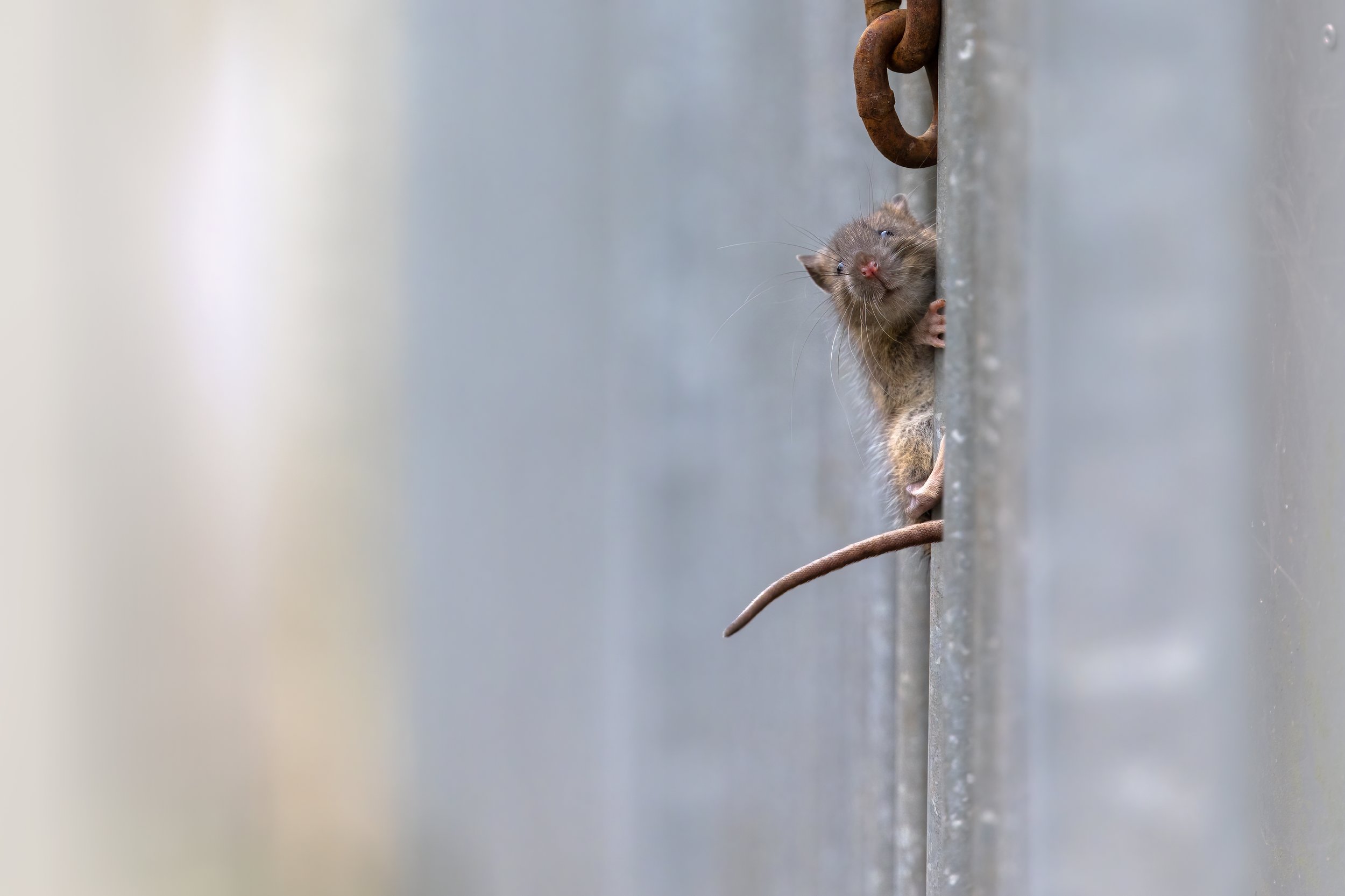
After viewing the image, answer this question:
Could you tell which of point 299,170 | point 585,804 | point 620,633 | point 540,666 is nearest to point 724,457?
point 620,633

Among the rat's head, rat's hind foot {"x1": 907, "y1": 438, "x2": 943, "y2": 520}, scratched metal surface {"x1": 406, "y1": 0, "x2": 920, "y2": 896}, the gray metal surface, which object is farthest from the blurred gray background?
rat's hind foot {"x1": 907, "y1": 438, "x2": 943, "y2": 520}

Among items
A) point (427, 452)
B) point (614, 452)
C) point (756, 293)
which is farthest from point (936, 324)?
point (427, 452)

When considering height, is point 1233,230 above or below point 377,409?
above

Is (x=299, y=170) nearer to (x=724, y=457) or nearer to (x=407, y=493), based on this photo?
(x=407, y=493)

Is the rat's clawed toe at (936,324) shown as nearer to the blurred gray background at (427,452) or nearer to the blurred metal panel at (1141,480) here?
the blurred metal panel at (1141,480)

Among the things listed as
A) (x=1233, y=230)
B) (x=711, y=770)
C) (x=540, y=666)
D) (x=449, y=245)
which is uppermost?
(x=449, y=245)
